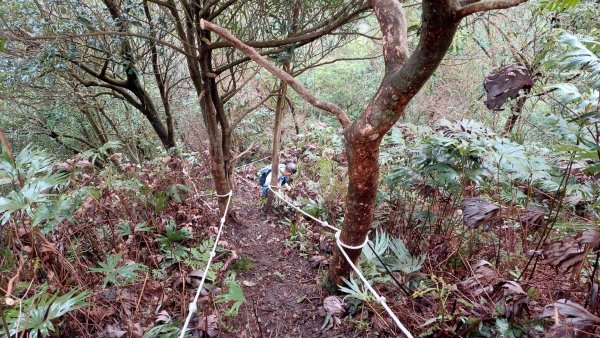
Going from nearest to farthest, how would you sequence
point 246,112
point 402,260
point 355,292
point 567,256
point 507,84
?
point 567,256 → point 507,84 → point 355,292 → point 402,260 → point 246,112

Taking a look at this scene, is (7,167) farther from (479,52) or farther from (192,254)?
(479,52)

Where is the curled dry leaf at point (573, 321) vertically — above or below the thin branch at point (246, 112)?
below

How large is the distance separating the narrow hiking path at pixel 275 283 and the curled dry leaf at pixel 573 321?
50.5 inches

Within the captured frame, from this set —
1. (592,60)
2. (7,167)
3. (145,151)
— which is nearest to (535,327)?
(592,60)

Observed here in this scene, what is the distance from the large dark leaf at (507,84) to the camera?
196cm

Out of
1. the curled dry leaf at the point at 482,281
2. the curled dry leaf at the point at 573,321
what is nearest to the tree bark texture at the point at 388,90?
the curled dry leaf at the point at 482,281

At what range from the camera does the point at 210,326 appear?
223cm

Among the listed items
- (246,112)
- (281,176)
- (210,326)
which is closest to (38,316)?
(210,326)

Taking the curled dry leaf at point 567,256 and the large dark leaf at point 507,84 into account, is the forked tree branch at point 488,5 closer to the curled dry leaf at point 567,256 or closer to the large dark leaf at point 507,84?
the large dark leaf at point 507,84

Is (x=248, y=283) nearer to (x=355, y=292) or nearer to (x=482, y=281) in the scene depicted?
(x=355, y=292)

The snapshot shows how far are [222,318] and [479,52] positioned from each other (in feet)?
28.0

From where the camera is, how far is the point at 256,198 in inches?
231

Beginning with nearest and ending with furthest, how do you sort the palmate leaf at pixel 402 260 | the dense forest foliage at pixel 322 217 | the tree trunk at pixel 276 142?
the dense forest foliage at pixel 322 217, the palmate leaf at pixel 402 260, the tree trunk at pixel 276 142

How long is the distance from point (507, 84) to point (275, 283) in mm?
2468
